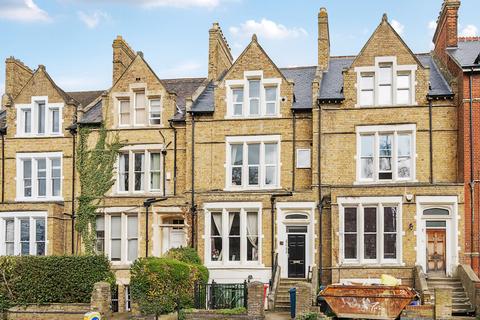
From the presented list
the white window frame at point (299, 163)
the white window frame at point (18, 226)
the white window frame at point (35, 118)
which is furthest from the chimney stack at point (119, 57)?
the white window frame at point (299, 163)

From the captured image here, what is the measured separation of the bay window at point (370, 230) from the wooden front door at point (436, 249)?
1.41 m

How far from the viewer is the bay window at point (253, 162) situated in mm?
35812

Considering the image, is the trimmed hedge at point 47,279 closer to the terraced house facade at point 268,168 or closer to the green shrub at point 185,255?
the terraced house facade at point 268,168

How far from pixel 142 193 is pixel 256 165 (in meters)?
5.97

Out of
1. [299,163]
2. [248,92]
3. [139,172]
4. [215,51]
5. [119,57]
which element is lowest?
[139,172]

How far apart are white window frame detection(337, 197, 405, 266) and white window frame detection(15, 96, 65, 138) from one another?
1547 centimetres

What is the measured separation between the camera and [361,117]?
3472 centimetres

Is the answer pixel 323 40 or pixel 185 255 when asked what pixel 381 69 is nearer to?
pixel 323 40

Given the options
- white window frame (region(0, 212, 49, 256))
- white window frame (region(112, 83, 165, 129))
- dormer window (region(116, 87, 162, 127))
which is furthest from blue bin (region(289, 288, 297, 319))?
white window frame (region(0, 212, 49, 256))

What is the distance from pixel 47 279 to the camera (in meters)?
32.1

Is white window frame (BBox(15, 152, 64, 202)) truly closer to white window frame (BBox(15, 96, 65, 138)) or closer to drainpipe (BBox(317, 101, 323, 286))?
white window frame (BBox(15, 96, 65, 138))

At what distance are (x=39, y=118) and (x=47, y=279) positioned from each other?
34.0 feet

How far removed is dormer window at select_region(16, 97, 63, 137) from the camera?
127 feet

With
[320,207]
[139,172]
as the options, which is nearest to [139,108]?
[139,172]
